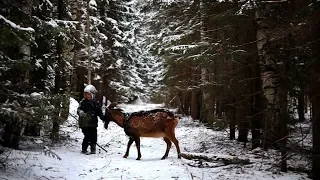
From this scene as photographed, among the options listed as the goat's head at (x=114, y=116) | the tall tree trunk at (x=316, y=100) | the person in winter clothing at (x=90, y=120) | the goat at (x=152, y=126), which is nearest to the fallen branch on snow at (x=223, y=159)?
the goat at (x=152, y=126)

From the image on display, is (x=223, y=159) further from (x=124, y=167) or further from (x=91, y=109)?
(x=91, y=109)

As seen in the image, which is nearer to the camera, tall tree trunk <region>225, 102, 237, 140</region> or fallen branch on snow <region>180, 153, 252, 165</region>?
fallen branch on snow <region>180, 153, 252, 165</region>

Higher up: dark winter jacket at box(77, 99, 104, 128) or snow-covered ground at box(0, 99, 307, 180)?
dark winter jacket at box(77, 99, 104, 128)

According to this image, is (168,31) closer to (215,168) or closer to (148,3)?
(148,3)

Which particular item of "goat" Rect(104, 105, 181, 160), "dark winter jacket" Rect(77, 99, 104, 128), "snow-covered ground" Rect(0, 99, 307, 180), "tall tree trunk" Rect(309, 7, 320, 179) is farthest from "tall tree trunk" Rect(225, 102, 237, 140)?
"dark winter jacket" Rect(77, 99, 104, 128)

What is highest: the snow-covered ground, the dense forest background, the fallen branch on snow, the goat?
the dense forest background

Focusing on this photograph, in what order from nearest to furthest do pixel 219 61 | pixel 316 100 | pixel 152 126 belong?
pixel 316 100 < pixel 152 126 < pixel 219 61

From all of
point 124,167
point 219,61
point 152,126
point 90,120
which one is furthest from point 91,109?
point 219,61

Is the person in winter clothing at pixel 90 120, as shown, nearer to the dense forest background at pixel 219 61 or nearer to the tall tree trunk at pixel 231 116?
the dense forest background at pixel 219 61

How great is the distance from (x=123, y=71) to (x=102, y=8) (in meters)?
8.69

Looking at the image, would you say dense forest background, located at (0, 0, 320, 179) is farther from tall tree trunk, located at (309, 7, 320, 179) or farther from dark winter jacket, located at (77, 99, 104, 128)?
dark winter jacket, located at (77, 99, 104, 128)

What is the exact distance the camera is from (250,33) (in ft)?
39.5

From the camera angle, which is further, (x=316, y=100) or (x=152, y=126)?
(x=152, y=126)

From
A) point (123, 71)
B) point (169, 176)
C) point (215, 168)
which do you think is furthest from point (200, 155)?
point (123, 71)
